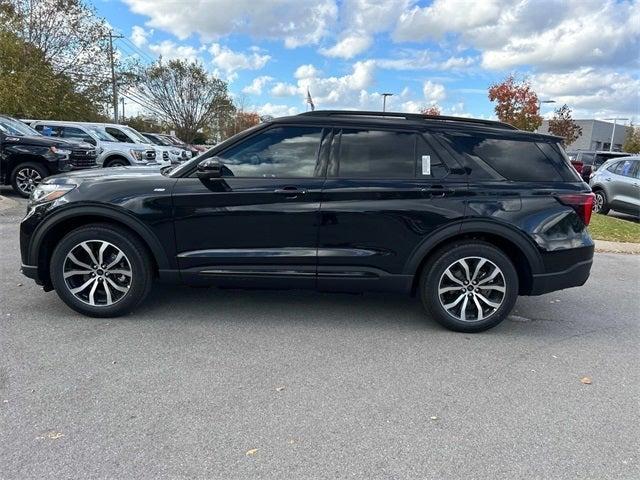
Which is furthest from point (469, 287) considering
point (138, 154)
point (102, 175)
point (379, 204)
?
point (138, 154)

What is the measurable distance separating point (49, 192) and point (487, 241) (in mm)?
3757

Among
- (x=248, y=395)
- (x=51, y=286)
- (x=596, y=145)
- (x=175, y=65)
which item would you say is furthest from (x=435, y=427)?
(x=596, y=145)

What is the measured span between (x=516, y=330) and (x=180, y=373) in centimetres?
291

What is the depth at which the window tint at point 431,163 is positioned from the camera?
160 inches

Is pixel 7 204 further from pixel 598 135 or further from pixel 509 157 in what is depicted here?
pixel 598 135

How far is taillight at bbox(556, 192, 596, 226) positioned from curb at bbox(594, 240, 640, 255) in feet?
15.2

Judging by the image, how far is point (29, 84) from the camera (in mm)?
21656

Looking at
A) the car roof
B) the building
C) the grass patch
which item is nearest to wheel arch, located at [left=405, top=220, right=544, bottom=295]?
the car roof

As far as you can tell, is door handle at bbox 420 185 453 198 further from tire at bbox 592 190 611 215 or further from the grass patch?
tire at bbox 592 190 611 215

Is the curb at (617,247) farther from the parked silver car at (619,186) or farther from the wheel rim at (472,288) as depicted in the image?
the wheel rim at (472,288)

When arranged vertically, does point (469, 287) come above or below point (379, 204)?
below

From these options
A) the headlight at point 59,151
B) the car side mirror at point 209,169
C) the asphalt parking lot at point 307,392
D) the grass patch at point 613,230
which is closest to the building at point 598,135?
the grass patch at point 613,230

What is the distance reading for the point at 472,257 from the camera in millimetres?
4047

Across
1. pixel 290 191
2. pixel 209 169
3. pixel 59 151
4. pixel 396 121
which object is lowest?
pixel 290 191
